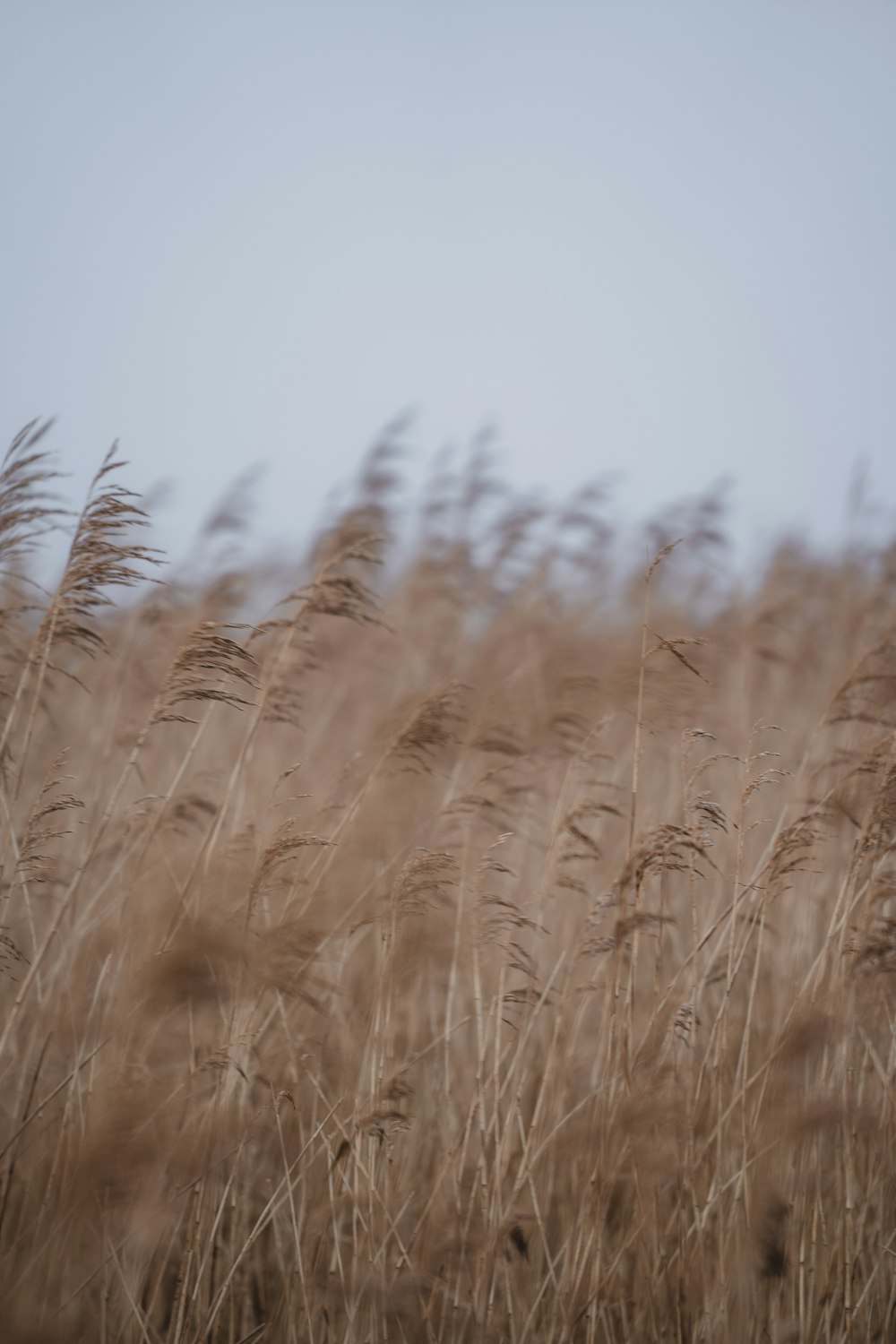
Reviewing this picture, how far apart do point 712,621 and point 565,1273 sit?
13.8ft

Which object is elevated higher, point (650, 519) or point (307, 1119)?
point (650, 519)

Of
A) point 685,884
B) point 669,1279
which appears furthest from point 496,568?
point 669,1279

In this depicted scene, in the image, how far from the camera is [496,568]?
605 centimetres

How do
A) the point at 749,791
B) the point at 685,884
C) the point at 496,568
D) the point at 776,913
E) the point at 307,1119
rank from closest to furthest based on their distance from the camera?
the point at 749,791 → the point at 307,1119 → the point at 776,913 → the point at 685,884 → the point at 496,568

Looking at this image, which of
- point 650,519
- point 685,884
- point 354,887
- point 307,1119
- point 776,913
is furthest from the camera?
point 650,519

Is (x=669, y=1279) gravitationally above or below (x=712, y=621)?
below

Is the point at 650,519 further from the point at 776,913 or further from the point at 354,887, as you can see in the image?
the point at 354,887

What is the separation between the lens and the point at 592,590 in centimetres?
722

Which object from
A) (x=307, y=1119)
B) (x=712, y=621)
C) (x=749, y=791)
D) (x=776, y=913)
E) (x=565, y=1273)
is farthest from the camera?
(x=712, y=621)

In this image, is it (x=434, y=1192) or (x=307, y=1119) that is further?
(x=307, y=1119)

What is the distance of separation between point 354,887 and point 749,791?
3.21ft

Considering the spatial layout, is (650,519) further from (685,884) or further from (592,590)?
(685,884)

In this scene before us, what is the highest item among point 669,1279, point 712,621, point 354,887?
point 712,621

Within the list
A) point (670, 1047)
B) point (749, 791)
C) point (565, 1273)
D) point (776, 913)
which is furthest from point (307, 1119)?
point (776, 913)
